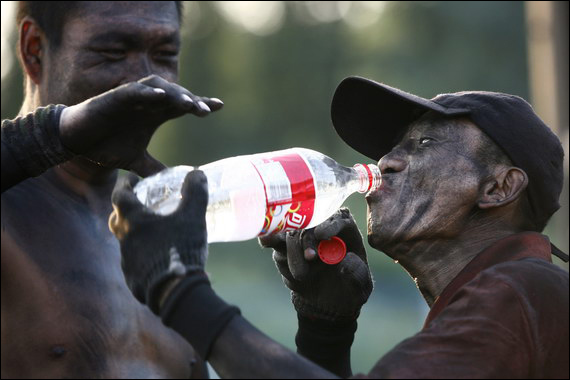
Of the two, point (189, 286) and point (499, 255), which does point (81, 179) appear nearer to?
point (189, 286)

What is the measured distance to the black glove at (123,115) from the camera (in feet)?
9.60

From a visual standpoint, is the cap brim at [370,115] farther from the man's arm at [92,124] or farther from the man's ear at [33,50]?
the man's ear at [33,50]

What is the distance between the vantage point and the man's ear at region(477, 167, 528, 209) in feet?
11.8

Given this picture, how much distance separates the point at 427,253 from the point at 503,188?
33cm

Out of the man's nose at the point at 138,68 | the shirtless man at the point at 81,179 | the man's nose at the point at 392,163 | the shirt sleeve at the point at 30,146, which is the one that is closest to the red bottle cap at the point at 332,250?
the man's nose at the point at 392,163

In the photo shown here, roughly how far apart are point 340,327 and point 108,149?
1.25 m

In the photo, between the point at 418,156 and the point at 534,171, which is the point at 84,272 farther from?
the point at 534,171

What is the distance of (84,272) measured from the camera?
3473 millimetres

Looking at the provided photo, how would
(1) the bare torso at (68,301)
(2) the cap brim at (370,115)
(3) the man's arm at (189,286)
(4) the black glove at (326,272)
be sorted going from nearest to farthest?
(3) the man's arm at (189,286) < (1) the bare torso at (68,301) < (4) the black glove at (326,272) < (2) the cap brim at (370,115)

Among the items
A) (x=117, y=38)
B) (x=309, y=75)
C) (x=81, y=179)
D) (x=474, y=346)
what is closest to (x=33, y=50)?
(x=117, y=38)

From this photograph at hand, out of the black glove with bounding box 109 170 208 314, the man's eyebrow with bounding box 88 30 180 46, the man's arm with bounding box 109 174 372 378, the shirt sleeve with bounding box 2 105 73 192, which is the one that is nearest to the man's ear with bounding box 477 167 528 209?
the man's arm with bounding box 109 174 372 378

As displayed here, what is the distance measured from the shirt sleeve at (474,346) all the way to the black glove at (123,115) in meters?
0.85

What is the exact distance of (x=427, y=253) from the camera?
3.67m

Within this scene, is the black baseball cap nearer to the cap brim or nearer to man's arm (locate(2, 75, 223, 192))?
the cap brim
